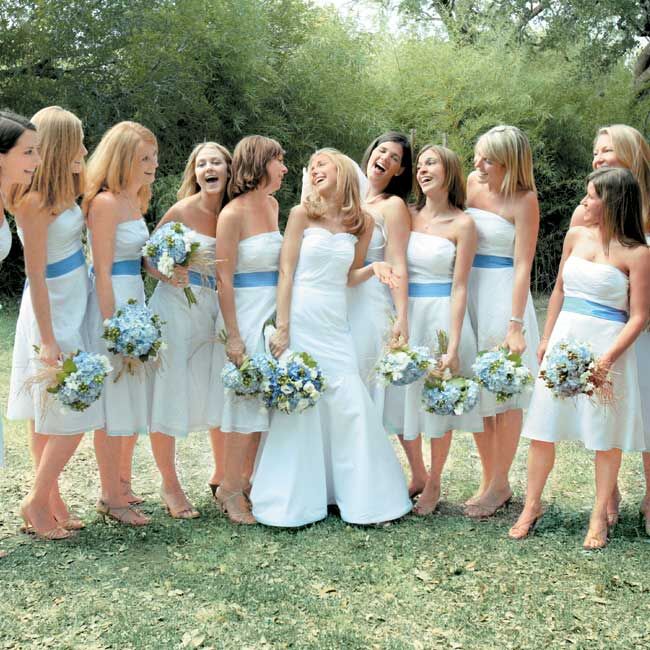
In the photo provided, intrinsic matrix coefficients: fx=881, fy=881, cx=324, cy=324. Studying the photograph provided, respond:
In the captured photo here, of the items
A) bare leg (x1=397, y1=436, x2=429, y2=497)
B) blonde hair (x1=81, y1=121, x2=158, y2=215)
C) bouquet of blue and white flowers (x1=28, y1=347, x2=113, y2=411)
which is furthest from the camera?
bare leg (x1=397, y1=436, x2=429, y2=497)

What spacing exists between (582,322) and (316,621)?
1925 millimetres

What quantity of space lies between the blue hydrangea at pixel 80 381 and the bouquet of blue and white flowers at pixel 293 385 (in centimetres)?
83

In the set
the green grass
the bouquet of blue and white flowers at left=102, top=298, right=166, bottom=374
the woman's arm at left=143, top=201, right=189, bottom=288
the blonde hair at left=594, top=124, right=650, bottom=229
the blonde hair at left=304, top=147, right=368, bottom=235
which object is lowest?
the green grass

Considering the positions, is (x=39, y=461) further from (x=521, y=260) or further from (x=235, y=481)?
(x=521, y=260)

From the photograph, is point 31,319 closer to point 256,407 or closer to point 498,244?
point 256,407

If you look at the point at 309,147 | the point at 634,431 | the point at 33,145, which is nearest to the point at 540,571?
the point at 634,431

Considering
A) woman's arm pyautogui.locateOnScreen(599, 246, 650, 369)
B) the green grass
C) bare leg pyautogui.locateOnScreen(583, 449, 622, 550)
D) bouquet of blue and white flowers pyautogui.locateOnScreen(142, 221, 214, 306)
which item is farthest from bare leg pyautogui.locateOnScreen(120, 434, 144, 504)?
woman's arm pyautogui.locateOnScreen(599, 246, 650, 369)

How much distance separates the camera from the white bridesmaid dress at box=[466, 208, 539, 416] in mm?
4773

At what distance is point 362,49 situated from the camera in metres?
14.3

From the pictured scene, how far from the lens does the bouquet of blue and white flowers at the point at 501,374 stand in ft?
14.5

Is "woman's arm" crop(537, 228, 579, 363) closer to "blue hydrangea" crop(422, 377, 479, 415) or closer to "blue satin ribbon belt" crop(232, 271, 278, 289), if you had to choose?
"blue hydrangea" crop(422, 377, 479, 415)

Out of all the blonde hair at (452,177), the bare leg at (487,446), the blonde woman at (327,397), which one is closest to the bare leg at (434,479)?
the blonde woman at (327,397)

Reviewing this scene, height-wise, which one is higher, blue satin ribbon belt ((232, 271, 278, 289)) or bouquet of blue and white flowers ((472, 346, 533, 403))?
blue satin ribbon belt ((232, 271, 278, 289))

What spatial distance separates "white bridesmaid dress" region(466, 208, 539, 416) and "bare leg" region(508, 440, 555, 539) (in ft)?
1.57
